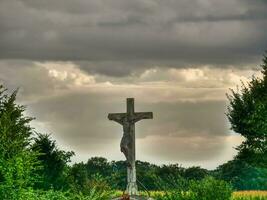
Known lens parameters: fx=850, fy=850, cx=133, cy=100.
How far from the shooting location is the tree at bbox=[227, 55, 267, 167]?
58.6 meters

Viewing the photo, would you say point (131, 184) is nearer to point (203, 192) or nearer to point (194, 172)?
point (203, 192)

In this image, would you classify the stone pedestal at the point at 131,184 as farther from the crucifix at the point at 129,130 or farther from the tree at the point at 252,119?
the tree at the point at 252,119

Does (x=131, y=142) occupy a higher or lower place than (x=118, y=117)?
lower

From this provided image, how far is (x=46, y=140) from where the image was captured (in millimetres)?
58906

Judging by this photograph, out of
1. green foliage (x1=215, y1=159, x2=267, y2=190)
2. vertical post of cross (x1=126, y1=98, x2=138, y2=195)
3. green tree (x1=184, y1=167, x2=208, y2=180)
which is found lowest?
vertical post of cross (x1=126, y1=98, x2=138, y2=195)

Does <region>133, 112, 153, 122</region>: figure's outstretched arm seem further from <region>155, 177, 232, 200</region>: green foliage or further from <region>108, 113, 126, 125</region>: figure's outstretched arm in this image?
<region>155, 177, 232, 200</region>: green foliage

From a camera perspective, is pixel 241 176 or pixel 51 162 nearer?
pixel 51 162

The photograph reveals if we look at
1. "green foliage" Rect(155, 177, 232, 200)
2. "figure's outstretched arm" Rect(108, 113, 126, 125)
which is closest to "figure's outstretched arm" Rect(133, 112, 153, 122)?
"figure's outstretched arm" Rect(108, 113, 126, 125)

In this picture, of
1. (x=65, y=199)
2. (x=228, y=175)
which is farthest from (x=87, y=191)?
(x=228, y=175)

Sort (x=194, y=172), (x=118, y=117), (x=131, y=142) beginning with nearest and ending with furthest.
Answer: (x=131, y=142), (x=118, y=117), (x=194, y=172)

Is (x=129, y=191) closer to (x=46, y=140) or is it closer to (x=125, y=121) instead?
(x=125, y=121)

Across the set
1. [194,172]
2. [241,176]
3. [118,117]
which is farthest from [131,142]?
[194,172]

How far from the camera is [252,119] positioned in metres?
58.9

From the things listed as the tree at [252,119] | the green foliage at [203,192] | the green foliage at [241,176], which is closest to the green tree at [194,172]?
the green foliage at [241,176]
